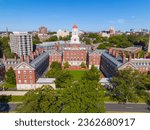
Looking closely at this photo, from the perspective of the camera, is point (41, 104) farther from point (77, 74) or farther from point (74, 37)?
point (74, 37)

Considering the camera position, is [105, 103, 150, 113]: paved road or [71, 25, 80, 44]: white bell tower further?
[71, 25, 80, 44]: white bell tower

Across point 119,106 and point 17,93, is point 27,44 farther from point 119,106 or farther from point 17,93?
point 119,106

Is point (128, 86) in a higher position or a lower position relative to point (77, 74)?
higher

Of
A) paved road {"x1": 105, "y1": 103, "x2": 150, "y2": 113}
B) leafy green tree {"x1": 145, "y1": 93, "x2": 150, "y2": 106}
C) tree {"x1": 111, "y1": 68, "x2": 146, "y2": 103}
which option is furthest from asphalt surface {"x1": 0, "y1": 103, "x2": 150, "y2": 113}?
tree {"x1": 111, "y1": 68, "x2": 146, "y2": 103}

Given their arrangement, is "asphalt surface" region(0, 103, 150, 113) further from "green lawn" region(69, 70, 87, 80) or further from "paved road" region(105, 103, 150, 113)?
"green lawn" region(69, 70, 87, 80)

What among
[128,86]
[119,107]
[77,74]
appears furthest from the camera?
[77,74]

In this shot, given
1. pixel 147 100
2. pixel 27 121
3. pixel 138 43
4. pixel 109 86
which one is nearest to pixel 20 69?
pixel 109 86

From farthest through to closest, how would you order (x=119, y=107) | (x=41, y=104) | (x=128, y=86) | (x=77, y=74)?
(x=77, y=74) → (x=128, y=86) → (x=119, y=107) → (x=41, y=104)

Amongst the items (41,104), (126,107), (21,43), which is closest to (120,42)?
(21,43)

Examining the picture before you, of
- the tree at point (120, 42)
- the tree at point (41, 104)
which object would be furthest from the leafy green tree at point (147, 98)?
the tree at point (120, 42)
